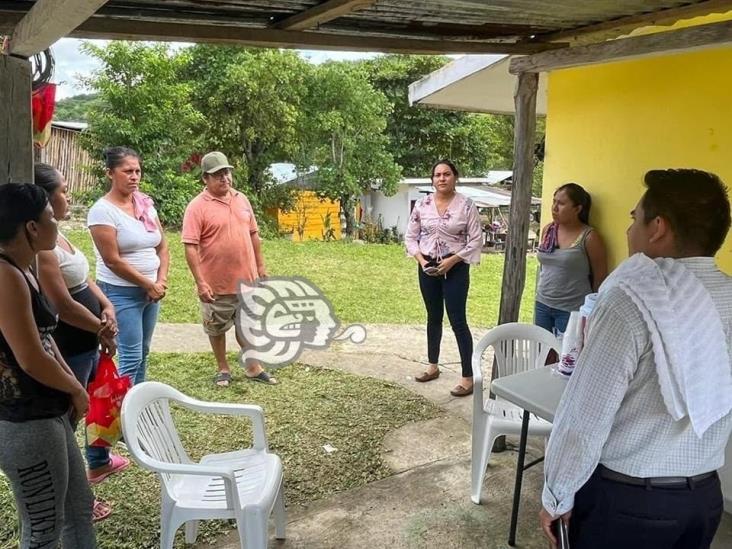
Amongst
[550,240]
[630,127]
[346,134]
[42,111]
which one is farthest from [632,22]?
[346,134]

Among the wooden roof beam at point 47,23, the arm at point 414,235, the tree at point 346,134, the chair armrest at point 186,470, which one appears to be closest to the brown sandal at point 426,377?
the arm at point 414,235

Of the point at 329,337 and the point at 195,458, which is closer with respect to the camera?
the point at 195,458

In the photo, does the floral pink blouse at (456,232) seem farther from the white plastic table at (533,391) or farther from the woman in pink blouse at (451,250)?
the white plastic table at (533,391)

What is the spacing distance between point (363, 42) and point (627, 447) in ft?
7.43

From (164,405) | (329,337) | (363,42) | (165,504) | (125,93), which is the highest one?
(125,93)

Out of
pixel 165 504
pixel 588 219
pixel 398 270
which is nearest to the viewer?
pixel 165 504

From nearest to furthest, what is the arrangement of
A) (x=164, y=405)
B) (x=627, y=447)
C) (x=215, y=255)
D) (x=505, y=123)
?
1. (x=627, y=447)
2. (x=164, y=405)
3. (x=215, y=255)
4. (x=505, y=123)

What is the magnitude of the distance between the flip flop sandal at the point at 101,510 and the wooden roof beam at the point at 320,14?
2.24m

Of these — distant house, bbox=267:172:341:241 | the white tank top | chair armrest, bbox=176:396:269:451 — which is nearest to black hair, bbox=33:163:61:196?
the white tank top

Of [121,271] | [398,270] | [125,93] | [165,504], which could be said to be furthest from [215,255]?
[125,93]

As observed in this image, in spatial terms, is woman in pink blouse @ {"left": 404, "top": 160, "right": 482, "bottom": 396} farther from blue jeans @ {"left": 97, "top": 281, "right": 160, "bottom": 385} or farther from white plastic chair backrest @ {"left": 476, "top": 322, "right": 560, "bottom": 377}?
blue jeans @ {"left": 97, "top": 281, "right": 160, "bottom": 385}

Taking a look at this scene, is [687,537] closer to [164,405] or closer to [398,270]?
[164,405]

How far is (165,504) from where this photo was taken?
6.93 ft

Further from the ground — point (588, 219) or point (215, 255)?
point (588, 219)
